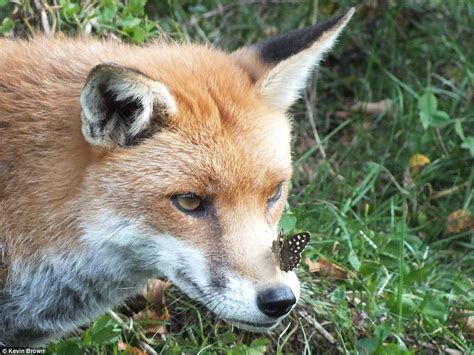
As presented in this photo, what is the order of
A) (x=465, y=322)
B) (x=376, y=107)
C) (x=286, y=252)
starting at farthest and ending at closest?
(x=376, y=107) < (x=465, y=322) < (x=286, y=252)

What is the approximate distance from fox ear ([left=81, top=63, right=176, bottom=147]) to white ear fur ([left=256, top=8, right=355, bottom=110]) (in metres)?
0.70

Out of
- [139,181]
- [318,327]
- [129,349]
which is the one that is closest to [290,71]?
[139,181]

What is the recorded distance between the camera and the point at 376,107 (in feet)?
27.0

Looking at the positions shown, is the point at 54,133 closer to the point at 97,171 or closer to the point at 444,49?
the point at 97,171

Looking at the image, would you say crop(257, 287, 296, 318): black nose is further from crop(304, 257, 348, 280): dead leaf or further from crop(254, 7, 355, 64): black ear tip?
crop(304, 257, 348, 280): dead leaf

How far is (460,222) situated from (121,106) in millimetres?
3742

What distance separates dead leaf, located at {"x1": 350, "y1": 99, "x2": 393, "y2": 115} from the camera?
810cm

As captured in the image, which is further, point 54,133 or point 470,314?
point 470,314

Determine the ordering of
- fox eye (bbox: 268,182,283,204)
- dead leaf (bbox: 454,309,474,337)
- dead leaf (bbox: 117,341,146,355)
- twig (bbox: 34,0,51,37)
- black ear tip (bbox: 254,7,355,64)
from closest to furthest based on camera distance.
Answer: fox eye (bbox: 268,182,283,204) < black ear tip (bbox: 254,7,355,64) < dead leaf (bbox: 117,341,146,355) < dead leaf (bbox: 454,309,474,337) < twig (bbox: 34,0,51,37)

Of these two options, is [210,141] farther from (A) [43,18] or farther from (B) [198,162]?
(A) [43,18]

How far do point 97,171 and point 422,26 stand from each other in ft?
17.2

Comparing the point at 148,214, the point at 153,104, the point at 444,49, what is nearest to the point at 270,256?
the point at 148,214

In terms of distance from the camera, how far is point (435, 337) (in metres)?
5.62

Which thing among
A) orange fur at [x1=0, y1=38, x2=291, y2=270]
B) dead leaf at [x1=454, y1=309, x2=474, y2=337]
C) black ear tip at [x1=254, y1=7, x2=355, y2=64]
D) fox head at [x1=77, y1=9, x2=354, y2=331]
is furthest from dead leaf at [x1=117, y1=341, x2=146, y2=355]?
dead leaf at [x1=454, y1=309, x2=474, y2=337]
